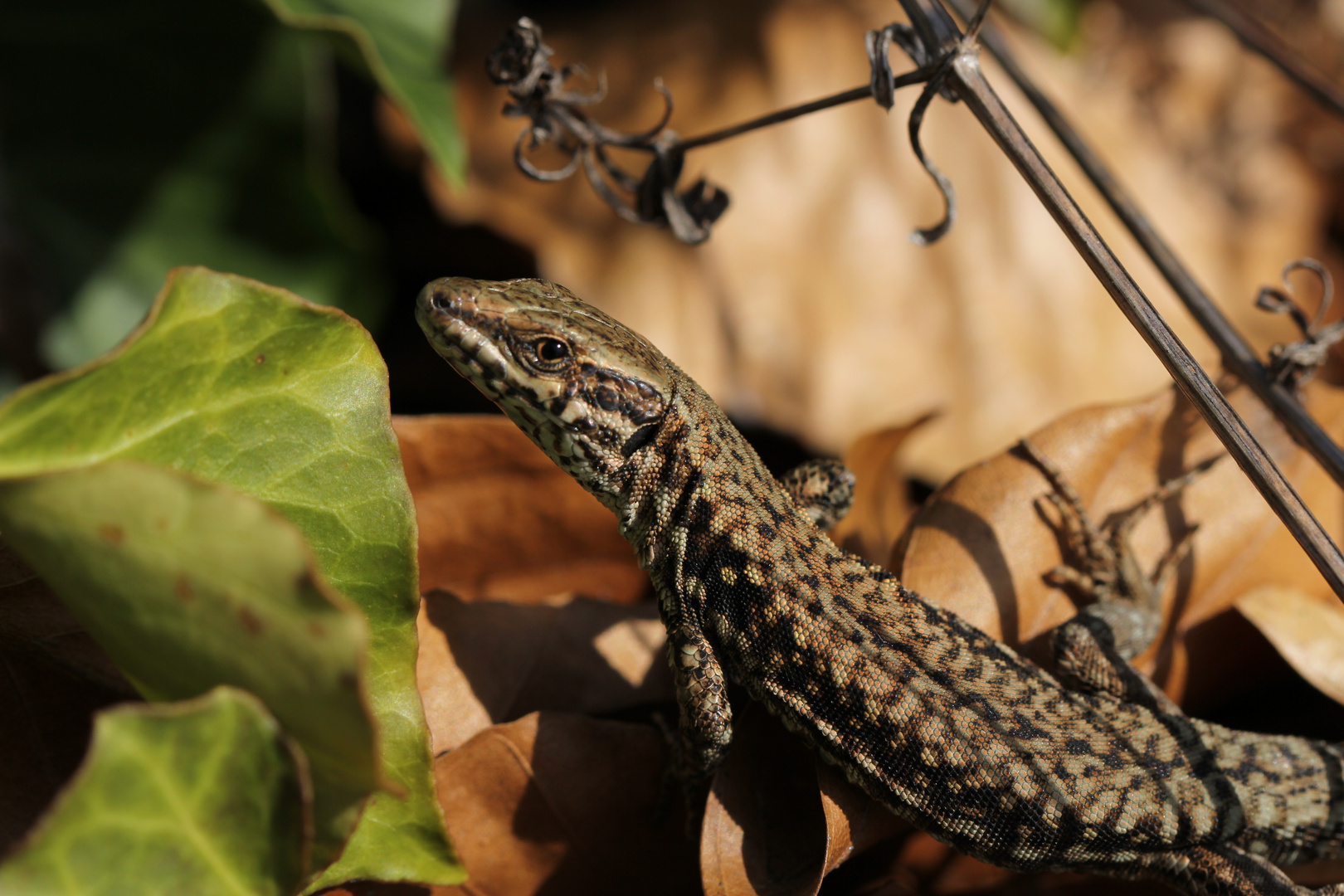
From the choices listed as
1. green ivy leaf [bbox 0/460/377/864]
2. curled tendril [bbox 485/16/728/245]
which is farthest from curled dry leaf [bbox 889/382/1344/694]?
green ivy leaf [bbox 0/460/377/864]

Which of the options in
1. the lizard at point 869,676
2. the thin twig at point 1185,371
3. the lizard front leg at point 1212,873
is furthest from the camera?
the lizard front leg at point 1212,873

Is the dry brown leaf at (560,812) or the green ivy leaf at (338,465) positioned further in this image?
the dry brown leaf at (560,812)

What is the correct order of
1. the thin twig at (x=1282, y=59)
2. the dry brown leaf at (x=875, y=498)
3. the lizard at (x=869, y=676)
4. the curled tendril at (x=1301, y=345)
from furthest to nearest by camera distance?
the thin twig at (x=1282, y=59)
the dry brown leaf at (x=875, y=498)
the curled tendril at (x=1301, y=345)
the lizard at (x=869, y=676)

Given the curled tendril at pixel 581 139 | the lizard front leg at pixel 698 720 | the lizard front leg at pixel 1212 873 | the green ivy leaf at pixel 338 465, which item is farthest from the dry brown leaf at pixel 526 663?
the lizard front leg at pixel 1212 873

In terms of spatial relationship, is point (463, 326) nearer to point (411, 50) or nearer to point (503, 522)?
point (503, 522)

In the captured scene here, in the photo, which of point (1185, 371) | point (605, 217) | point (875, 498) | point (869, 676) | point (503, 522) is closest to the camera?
point (1185, 371)

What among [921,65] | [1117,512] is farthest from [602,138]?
[1117,512]

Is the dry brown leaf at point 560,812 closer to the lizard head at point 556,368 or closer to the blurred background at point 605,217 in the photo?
the lizard head at point 556,368
